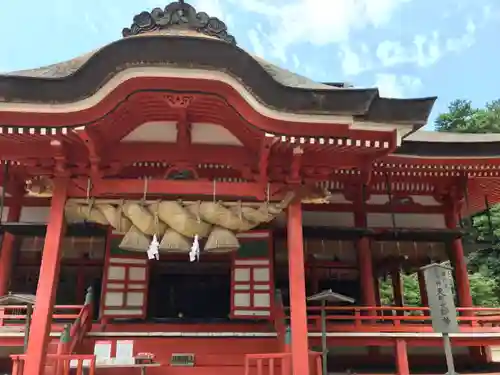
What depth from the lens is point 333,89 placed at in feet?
19.6

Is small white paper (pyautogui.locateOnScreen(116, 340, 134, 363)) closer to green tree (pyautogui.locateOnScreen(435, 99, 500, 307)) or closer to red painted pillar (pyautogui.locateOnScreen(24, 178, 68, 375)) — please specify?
red painted pillar (pyautogui.locateOnScreen(24, 178, 68, 375))

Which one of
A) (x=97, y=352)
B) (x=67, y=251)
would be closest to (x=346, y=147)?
(x=97, y=352)

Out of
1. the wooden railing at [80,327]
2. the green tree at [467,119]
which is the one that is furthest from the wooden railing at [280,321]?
the green tree at [467,119]

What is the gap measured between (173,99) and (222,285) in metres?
6.88

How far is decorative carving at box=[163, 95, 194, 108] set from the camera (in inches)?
232

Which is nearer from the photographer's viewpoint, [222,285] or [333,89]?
[333,89]

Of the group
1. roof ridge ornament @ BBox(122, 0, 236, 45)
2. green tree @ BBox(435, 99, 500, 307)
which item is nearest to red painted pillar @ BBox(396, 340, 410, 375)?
roof ridge ornament @ BBox(122, 0, 236, 45)

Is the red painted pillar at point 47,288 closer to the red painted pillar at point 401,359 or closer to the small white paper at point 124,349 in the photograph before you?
the small white paper at point 124,349

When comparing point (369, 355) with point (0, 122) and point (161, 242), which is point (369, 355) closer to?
point (161, 242)

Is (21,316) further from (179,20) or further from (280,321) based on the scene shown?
(179,20)

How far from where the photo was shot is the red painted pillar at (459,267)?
9.62 m

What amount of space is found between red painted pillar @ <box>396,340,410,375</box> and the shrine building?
0.06 feet

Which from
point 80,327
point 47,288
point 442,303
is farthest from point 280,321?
point 47,288

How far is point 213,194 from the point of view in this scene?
6.69m
